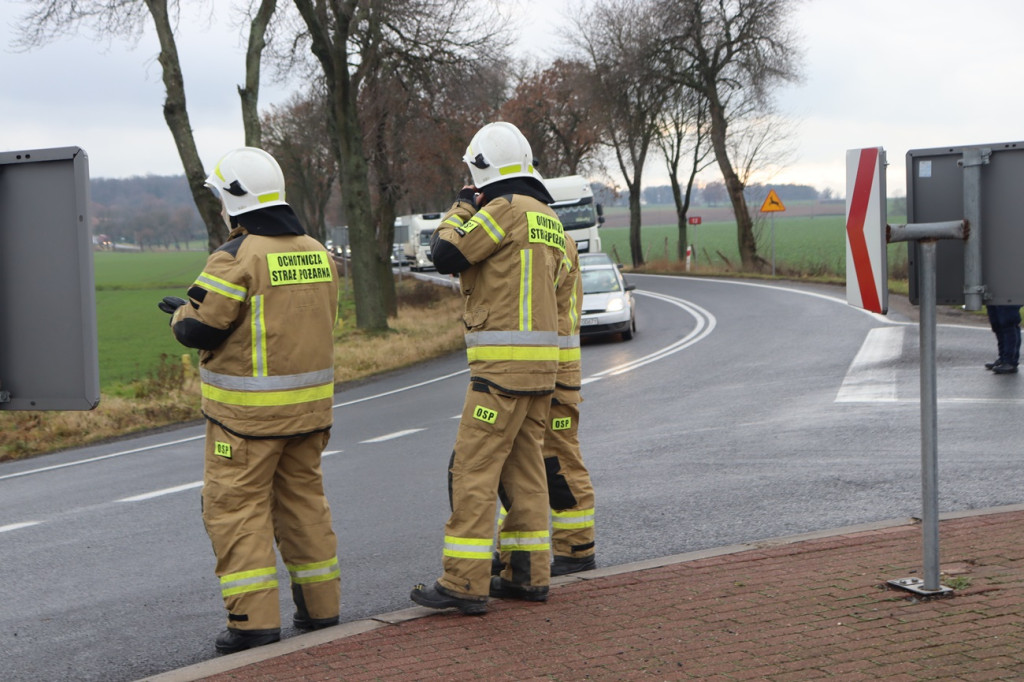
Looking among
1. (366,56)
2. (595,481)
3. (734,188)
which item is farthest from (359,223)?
(734,188)

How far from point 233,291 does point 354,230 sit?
821 inches

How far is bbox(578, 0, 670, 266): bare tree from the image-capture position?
45125 millimetres

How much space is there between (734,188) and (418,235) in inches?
1289

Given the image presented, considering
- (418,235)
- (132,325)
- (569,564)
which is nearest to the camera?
(569,564)

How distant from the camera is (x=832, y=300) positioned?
26.0 meters

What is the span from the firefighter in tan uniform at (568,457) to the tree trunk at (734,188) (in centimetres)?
3940

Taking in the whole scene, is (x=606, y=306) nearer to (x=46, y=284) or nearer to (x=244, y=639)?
(x=244, y=639)

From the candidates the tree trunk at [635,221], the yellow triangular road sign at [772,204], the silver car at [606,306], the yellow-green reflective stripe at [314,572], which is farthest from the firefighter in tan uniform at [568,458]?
the tree trunk at [635,221]

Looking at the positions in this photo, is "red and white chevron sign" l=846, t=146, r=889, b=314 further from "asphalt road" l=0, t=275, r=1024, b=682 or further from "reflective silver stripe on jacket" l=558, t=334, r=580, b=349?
"asphalt road" l=0, t=275, r=1024, b=682

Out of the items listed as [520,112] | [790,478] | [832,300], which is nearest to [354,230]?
[832,300]

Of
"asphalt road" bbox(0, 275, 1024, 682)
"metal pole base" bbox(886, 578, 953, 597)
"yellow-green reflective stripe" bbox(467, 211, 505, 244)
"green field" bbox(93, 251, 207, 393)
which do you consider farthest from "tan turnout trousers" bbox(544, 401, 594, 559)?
"green field" bbox(93, 251, 207, 393)

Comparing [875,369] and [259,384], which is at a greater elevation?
[259,384]

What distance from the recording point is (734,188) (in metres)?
45.3

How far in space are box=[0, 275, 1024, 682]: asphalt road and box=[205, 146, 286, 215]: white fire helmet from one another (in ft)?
6.48
